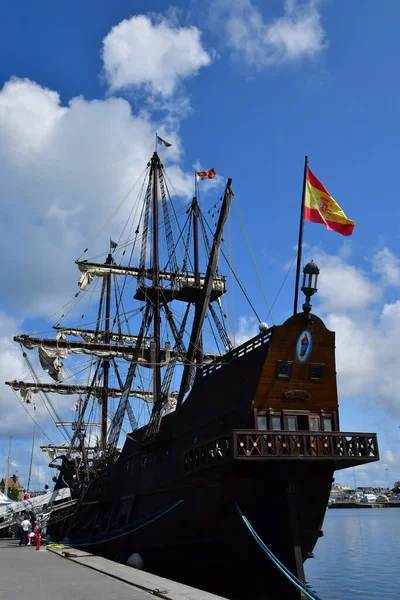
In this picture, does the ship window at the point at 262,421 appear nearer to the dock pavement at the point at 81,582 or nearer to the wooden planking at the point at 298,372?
the wooden planking at the point at 298,372

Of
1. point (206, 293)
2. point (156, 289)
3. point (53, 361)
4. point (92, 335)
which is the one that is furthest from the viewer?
point (92, 335)

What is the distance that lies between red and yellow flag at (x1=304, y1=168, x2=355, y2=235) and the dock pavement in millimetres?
10671

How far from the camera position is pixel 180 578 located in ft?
57.5

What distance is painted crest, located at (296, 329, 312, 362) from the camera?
54.5ft

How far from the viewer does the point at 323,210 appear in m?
17.5

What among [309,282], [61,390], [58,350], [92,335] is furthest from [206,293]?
[61,390]

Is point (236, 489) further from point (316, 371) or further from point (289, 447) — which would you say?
point (316, 371)

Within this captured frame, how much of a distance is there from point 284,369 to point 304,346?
90cm

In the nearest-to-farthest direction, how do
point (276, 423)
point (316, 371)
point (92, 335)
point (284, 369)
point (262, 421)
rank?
point (262, 421) < point (276, 423) < point (284, 369) < point (316, 371) < point (92, 335)

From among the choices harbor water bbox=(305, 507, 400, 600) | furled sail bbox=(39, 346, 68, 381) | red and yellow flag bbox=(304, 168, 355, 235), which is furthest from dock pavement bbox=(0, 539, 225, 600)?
furled sail bbox=(39, 346, 68, 381)

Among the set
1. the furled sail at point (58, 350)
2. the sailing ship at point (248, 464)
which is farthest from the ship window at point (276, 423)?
the furled sail at point (58, 350)

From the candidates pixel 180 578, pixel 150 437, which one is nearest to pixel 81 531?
pixel 150 437

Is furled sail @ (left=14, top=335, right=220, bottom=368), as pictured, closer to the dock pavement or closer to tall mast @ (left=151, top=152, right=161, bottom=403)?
tall mast @ (left=151, top=152, right=161, bottom=403)

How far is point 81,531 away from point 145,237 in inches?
632
